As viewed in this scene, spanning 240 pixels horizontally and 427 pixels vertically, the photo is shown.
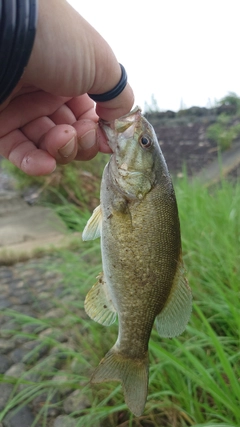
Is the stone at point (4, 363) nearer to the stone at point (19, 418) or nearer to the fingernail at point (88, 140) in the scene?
the stone at point (19, 418)

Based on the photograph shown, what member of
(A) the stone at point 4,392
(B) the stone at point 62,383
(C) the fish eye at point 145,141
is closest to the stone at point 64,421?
(B) the stone at point 62,383

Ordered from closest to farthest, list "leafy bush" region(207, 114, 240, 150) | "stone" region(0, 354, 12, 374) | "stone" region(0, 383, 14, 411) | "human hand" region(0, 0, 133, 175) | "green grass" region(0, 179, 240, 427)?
"human hand" region(0, 0, 133, 175) < "green grass" region(0, 179, 240, 427) < "stone" region(0, 383, 14, 411) < "stone" region(0, 354, 12, 374) < "leafy bush" region(207, 114, 240, 150)

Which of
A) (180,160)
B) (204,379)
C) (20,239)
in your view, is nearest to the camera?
(204,379)

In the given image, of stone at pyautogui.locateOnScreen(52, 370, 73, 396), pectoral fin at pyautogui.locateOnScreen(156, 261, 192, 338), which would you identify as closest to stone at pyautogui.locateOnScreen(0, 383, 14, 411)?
stone at pyautogui.locateOnScreen(52, 370, 73, 396)

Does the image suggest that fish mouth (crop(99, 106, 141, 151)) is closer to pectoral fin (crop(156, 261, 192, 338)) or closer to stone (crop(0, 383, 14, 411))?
pectoral fin (crop(156, 261, 192, 338))

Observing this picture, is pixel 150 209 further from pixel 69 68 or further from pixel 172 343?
pixel 172 343

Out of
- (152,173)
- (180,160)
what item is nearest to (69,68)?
(152,173)
